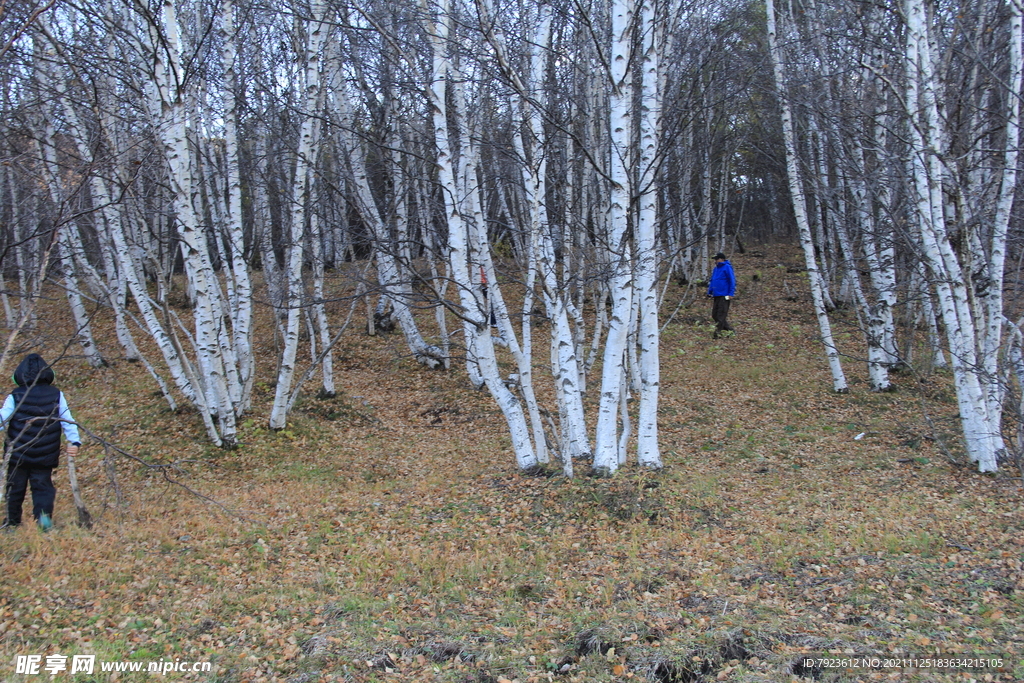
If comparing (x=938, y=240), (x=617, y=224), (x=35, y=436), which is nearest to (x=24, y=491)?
(x=35, y=436)

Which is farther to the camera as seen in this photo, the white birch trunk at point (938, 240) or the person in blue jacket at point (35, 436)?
the white birch trunk at point (938, 240)

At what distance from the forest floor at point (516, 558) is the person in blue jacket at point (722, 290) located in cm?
590

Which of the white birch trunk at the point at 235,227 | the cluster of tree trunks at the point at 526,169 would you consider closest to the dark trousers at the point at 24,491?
the cluster of tree trunks at the point at 526,169

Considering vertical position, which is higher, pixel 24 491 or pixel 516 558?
pixel 24 491

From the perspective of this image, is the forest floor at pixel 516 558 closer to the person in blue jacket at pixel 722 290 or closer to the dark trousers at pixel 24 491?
the dark trousers at pixel 24 491

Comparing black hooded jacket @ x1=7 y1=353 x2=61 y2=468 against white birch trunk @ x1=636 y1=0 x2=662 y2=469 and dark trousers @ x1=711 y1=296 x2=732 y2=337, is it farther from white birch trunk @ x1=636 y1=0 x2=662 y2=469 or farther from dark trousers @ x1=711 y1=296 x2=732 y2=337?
dark trousers @ x1=711 y1=296 x2=732 y2=337

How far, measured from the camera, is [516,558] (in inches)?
228

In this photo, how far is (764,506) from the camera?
22.4 ft

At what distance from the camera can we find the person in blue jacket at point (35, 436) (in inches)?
221

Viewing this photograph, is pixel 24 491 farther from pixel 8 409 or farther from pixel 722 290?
pixel 722 290

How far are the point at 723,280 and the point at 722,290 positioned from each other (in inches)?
9.9

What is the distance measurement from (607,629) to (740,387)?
8.98 metres

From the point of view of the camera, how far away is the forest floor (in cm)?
405

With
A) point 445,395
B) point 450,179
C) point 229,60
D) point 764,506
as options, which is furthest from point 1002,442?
point 229,60
